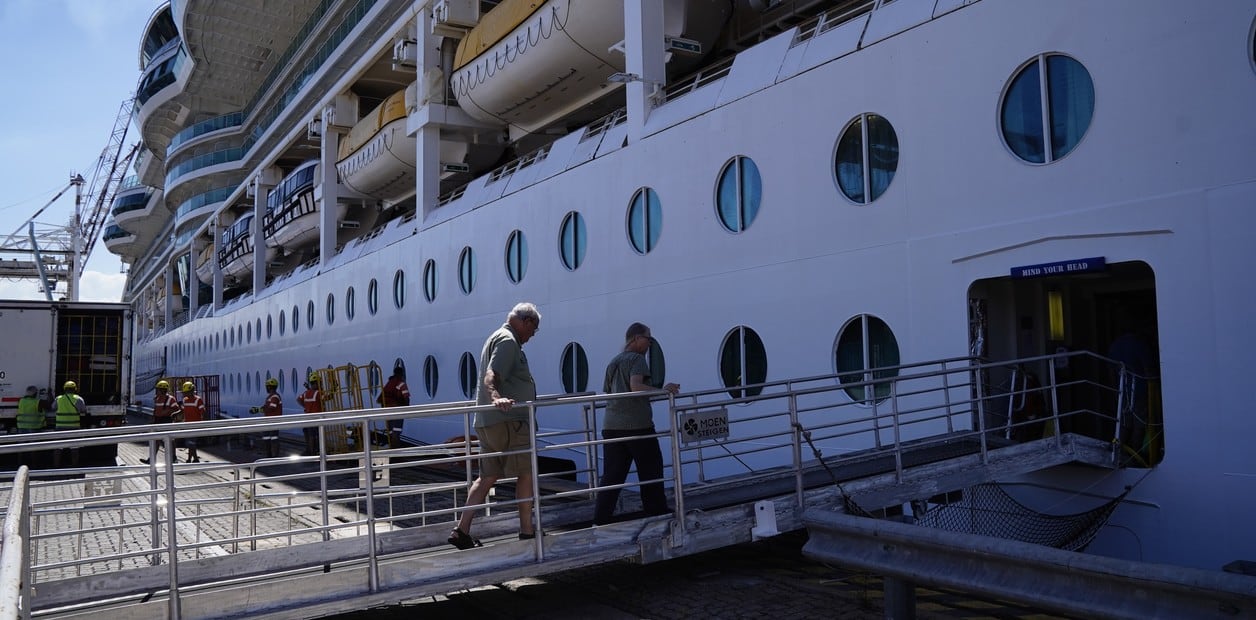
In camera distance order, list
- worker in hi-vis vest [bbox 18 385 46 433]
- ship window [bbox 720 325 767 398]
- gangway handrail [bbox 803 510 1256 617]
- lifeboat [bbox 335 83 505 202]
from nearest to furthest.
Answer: gangway handrail [bbox 803 510 1256 617]
ship window [bbox 720 325 767 398]
worker in hi-vis vest [bbox 18 385 46 433]
lifeboat [bbox 335 83 505 202]

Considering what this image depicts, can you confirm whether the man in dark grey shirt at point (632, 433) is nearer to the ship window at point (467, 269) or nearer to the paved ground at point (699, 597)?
the paved ground at point (699, 597)

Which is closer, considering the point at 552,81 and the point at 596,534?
the point at 596,534

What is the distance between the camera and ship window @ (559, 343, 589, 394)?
13.1 metres

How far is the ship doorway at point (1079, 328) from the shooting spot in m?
7.80

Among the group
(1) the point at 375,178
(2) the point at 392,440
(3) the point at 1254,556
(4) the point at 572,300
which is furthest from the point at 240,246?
(3) the point at 1254,556

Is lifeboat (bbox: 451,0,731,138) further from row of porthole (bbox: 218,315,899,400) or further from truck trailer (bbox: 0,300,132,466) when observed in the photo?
truck trailer (bbox: 0,300,132,466)

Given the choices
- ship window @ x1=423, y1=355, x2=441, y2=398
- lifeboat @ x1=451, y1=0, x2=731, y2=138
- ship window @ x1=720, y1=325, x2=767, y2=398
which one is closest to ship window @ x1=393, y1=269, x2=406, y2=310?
ship window @ x1=423, y1=355, x2=441, y2=398

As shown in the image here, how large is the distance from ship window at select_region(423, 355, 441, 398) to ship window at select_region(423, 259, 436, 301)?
4.02 feet

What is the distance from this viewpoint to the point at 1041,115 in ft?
24.0

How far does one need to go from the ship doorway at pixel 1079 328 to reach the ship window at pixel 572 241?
6.14m

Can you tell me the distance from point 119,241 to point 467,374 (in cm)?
5987

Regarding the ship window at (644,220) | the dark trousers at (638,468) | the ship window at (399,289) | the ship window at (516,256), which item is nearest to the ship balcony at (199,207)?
the ship window at (399,289)

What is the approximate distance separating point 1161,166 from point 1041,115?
3.55 feet

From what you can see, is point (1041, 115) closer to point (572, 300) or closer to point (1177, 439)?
point (1177, 439)
